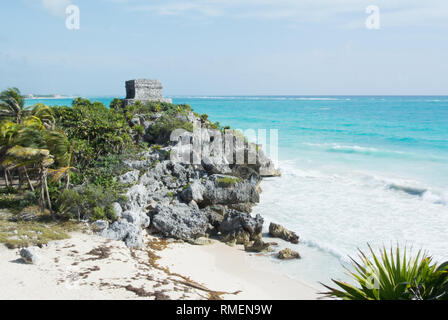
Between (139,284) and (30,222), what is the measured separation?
4.70m

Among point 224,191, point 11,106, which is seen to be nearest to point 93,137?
point 11,106

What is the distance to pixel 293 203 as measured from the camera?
15.0 metres

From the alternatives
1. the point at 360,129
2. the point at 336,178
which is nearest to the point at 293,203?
the point at 336,178

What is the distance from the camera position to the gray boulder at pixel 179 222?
1067cm

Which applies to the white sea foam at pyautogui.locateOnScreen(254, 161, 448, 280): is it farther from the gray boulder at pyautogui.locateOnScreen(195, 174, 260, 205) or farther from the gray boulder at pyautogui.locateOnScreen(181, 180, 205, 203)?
the gray boulder at pyautogui.locateOnScreen(181, 180, 205, 203)

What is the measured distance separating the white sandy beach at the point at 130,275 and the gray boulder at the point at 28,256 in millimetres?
132

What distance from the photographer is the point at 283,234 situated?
36.0ft

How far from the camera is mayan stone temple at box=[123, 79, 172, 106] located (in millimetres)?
26250

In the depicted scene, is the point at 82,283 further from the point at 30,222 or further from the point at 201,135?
the point at 201,135

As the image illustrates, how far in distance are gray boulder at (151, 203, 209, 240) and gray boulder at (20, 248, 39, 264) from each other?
3814 millimetres

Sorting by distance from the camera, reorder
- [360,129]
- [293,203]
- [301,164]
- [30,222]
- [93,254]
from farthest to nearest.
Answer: [360,129] → [301,164] → [293,203] → [30,222] → [93,254]

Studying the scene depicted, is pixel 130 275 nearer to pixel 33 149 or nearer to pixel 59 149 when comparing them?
pixel 33 149

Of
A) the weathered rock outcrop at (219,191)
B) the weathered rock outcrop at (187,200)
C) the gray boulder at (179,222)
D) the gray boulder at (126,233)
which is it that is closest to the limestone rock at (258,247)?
the weathered rock outcrop at (187,200)

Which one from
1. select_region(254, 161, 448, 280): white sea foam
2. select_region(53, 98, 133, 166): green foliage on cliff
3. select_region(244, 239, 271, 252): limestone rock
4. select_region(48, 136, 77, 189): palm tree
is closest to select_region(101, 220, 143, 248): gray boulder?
select_region(48, 136, 77, 189): palm tree
